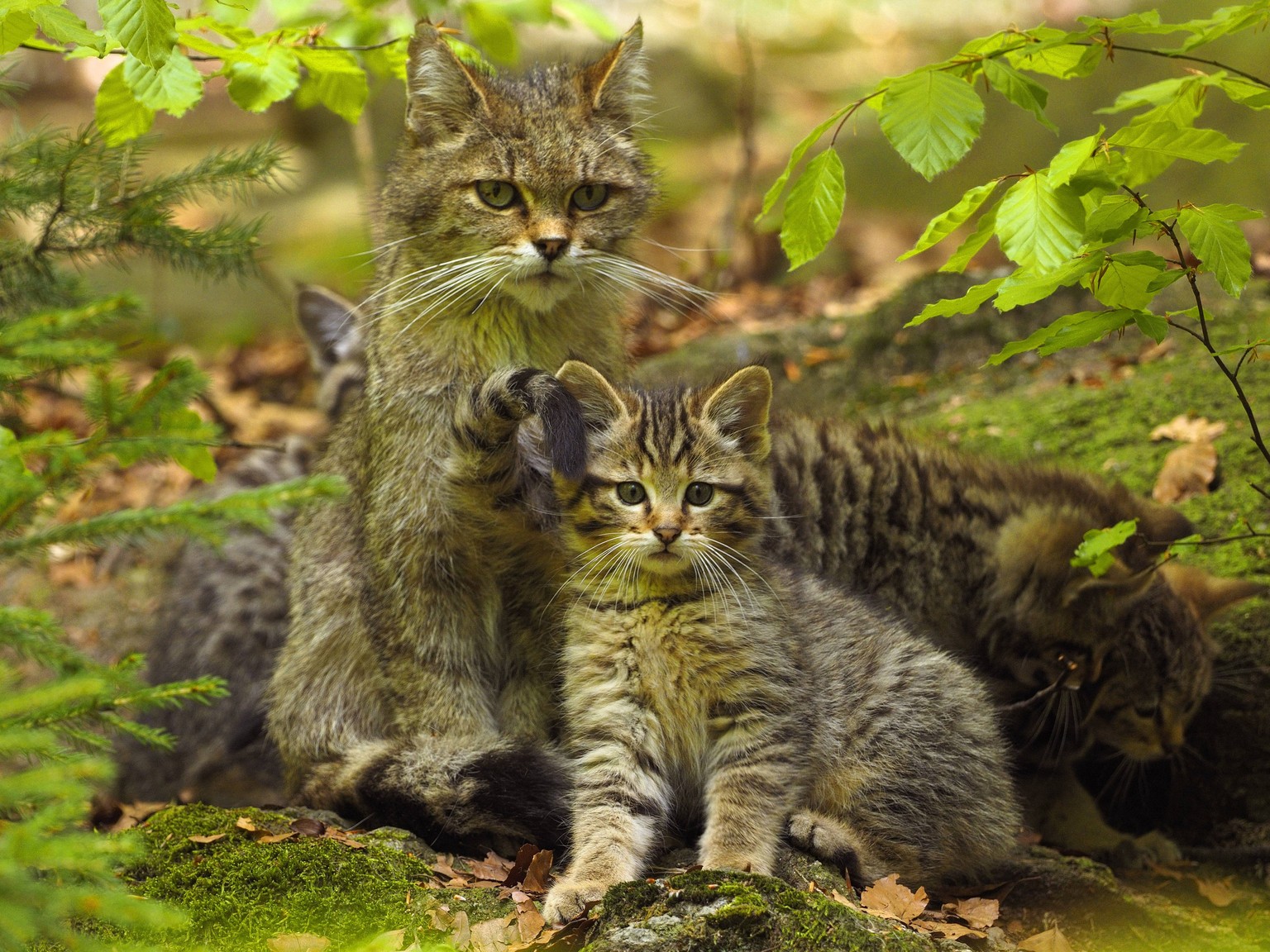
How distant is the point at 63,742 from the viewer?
5.09 m

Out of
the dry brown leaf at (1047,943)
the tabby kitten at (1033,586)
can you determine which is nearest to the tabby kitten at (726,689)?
the dry brown leaf at (1047,943)

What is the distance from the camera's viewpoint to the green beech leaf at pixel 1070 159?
3.06 metres

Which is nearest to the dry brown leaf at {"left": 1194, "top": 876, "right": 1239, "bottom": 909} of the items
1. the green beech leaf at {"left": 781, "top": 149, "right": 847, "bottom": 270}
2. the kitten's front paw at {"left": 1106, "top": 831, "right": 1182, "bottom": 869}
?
A: the kitten's front paw at {"left": 1106, "top": 831, "right": 1182, "bottom": 869}

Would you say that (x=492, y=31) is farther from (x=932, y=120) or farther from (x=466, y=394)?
(x=932, y=120)

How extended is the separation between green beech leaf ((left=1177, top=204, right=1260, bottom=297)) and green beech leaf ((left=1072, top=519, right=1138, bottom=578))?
35.9 inches

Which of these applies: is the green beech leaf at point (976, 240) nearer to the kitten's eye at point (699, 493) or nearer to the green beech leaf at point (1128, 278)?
the green beech leaf at point (1128, 278)

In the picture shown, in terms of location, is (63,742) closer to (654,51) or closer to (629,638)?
(629,638)

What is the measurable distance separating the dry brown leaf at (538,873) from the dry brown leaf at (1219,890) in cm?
271

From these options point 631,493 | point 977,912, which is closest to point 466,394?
point 631,493

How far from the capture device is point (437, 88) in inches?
178

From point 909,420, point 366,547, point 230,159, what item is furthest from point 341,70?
point 909,420

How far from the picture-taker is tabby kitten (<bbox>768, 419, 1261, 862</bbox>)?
4801mm

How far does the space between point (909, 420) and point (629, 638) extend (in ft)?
12.9

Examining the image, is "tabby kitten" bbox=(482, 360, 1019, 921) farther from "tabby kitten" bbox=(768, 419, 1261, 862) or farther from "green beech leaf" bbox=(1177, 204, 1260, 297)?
"green beech leaf" bbox=(1177, 204, 1260, 297)
